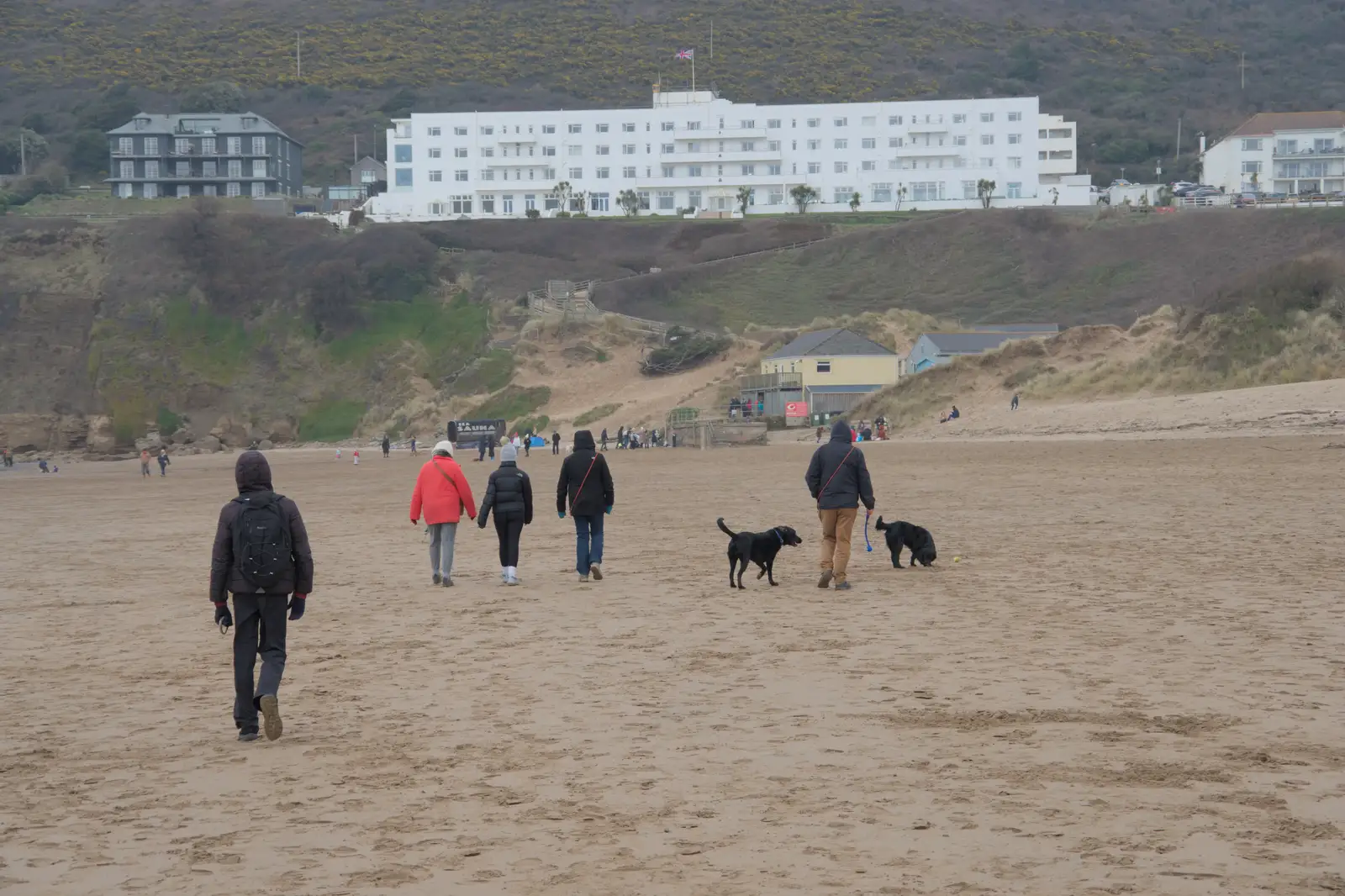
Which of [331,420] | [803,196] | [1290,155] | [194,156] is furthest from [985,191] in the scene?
[194,156]

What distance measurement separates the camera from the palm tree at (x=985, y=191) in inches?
4144

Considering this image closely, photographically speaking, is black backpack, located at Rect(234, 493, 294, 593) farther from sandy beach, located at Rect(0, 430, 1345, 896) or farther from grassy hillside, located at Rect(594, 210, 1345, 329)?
grassy hillside, located at Rect(594, 210, 1345, 329)

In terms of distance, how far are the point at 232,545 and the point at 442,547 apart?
7393mm

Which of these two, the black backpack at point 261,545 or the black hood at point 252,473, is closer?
the black backpack at point 261,545

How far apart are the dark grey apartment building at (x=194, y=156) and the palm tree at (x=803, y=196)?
43.1 m

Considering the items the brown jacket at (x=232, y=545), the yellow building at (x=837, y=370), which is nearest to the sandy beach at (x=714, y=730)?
the brown jacket at (x=232, y=545)

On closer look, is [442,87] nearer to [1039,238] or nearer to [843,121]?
[843,121]

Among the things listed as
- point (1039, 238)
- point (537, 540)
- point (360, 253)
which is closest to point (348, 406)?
point (360, 253)

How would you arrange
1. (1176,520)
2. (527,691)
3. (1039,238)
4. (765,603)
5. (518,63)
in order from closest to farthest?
1. (527,691)
2. (765,603)
3. (1176,520)
4. (1039,238)
5. (518,63)

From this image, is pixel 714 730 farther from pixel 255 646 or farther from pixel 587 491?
pixel 587 491

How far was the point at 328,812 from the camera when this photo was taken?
6.87 meters

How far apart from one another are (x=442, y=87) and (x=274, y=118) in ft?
56.9

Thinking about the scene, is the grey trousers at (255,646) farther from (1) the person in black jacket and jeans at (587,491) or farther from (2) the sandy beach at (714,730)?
(1) the person in black jacket and jeans at (587,491)

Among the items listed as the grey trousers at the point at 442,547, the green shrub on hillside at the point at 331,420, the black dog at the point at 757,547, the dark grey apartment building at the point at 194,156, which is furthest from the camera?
the dark grey apartment building at the point at 194,156
